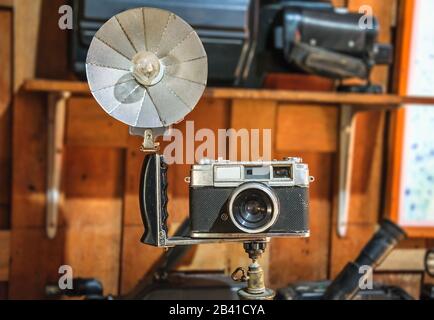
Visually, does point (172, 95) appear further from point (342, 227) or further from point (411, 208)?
point (411, 208)

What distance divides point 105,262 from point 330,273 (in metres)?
0.64

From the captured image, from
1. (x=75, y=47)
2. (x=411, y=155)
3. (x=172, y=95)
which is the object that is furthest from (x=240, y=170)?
(x=411, y=155)

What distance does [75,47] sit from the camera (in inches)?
48.9

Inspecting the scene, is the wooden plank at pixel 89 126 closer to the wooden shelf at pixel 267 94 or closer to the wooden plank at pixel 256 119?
the wooden shelf at pixel 267 94

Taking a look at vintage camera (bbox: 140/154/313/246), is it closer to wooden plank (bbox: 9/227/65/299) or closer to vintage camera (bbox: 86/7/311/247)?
vintage camera (bbox: 86/7/311/247)

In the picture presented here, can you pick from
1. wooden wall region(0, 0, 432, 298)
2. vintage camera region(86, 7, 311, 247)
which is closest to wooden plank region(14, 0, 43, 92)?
wooden wall region(0, 0, 432, 298)

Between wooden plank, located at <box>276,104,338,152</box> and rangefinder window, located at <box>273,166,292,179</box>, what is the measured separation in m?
0.51

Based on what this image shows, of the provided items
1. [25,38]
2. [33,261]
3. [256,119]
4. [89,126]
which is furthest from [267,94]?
[33,261]

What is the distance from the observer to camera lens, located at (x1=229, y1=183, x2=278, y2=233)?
0.95 m

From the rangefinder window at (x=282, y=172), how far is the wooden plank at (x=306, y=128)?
0.51 metres

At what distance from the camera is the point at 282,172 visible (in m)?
0.99

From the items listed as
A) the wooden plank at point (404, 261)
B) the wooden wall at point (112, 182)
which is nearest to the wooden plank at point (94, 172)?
the wooden wall at point (112, 182)

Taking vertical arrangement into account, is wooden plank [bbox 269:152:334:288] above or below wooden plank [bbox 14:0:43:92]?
below

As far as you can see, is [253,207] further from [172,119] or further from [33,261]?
[33,261]
